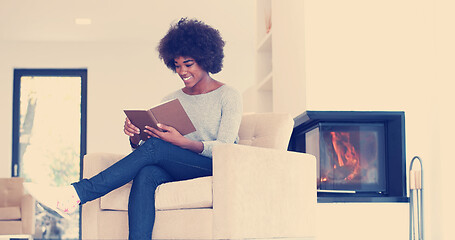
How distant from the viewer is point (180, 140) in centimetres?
276

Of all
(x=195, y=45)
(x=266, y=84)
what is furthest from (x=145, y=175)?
(x=266, y=84)

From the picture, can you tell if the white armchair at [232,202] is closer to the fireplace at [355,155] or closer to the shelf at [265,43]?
the fireplace at [355,155]

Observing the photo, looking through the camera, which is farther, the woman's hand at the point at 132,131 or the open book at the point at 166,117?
the woman's hand at the point at 132,131

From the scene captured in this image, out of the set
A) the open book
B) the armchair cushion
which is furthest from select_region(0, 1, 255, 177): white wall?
the armchair cushion

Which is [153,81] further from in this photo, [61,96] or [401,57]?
[401,57]

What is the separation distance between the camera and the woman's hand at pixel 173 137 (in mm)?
2740

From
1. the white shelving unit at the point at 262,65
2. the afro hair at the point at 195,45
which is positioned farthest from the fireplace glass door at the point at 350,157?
the white shelving unit at the point at 262,65

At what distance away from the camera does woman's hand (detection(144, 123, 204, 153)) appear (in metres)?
2.74

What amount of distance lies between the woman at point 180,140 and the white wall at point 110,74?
4.87 meters

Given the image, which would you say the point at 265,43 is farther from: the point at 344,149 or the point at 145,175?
the point at 145,175

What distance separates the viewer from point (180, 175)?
2.80m

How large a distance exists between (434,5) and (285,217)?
1.54 meters

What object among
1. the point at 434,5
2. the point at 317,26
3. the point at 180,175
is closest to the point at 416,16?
the point at 434,5

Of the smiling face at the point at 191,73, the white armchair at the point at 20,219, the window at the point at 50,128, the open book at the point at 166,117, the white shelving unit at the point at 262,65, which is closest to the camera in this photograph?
the open book at the point at 166,117
